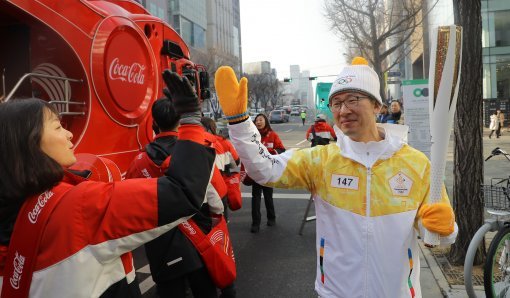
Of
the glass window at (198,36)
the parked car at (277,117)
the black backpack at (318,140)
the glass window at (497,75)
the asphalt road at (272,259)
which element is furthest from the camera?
the glass window at (198,36)

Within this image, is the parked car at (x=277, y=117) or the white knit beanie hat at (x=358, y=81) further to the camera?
the parked car at (x=277, y=117)

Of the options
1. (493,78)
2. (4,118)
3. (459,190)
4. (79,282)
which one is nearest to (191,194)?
(79,282)

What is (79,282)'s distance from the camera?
1.41 m

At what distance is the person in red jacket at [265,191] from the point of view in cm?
643

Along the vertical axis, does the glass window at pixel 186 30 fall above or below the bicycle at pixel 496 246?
above

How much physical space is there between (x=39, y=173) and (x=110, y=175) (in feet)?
5.24

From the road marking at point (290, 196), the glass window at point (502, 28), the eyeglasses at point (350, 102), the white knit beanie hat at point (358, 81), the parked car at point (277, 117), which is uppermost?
the glass window at point (502, 28)

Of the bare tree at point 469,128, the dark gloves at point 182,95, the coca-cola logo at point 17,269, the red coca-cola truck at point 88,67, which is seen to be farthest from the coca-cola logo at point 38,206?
the bare tree at point 469,128

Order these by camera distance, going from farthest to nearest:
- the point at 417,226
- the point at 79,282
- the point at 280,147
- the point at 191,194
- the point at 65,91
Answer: the point at 280,147 → the point at 65,91 → the point at 417,226 → the point at 191,194 → the point at 79,282

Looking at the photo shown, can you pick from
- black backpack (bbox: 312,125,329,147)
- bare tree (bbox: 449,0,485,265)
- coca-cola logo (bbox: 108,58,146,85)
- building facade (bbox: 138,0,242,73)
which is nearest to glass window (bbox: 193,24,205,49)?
building facade (bbox: 138,0,242,73)

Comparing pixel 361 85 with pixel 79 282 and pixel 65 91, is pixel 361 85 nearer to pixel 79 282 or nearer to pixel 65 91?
pixel 79 282

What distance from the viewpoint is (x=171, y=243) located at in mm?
2750

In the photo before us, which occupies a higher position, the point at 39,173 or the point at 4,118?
the point at 4,118

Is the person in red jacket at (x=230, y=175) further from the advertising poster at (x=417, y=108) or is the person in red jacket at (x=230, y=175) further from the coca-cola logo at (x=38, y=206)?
the advertising poster at (x=417, y=108)
